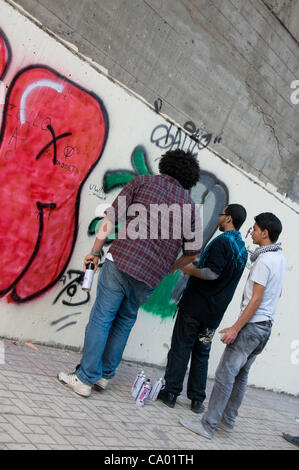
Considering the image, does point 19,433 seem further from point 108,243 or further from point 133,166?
point 133,166

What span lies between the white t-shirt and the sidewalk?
1.07 m

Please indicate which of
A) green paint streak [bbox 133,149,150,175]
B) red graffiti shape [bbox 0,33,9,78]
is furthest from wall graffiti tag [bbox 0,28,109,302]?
green paint streak [bbox 133,149,150,175]

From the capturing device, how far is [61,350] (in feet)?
16.1

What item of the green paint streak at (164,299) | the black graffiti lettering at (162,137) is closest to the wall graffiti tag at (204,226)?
the green paint streak at (164,299)

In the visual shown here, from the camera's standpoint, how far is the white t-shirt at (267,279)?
13.9 ft

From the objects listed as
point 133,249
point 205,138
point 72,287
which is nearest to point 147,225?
point 133,249

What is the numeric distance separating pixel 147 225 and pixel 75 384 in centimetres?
129

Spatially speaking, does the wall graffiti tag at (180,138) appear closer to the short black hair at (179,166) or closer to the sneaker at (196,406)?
the short black hair at (179,166)

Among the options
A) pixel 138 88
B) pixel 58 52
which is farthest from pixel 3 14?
pixel 138 88

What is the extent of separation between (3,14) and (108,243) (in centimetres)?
216

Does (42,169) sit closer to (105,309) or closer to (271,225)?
(105,309)

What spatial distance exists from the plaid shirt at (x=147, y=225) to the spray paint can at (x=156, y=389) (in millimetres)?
982

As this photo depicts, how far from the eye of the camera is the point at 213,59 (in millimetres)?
5820
